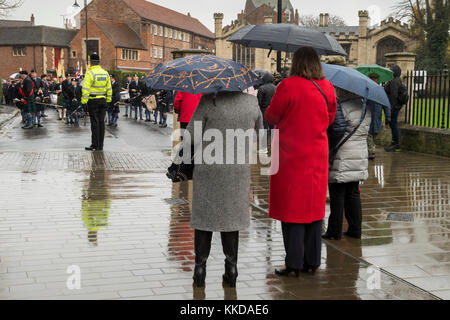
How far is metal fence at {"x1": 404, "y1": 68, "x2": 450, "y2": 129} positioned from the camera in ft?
42.1

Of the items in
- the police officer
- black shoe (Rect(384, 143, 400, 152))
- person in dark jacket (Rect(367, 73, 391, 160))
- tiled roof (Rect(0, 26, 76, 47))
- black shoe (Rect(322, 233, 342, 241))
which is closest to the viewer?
black shoe (Rect(322, 233, 342, 241))

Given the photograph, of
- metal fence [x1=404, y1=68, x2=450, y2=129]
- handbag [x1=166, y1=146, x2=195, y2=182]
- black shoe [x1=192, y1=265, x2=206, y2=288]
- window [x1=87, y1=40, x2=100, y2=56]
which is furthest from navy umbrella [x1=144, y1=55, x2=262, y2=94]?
window [x1=87, y1=40, x2=100, y2=56]

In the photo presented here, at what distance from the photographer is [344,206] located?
6.44 meters

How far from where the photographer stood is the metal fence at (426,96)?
1284 centimetres

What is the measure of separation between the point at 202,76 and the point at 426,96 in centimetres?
993

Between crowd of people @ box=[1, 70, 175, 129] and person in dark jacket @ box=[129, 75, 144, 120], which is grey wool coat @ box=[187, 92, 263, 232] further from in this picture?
person in dark jacket @ box=[129, 75, 144, 120]

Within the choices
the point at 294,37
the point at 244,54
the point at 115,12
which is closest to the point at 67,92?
the point at 294,37

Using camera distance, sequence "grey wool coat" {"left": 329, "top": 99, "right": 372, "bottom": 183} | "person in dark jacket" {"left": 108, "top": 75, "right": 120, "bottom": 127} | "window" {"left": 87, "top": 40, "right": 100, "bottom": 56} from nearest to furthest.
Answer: "grey wool coat" {"left": 329, "top": 99, "right": 372, "bottom": 183} → "person in dark jacket" {"left": 108, "top": 75, "right": 120, "bottom": 127} → "window" {"left": 87, "top": 40, "right": 100, "bottom": 56}

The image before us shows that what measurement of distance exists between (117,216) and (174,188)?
2066 millimetres

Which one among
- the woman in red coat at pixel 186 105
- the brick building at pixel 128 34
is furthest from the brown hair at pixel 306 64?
the brick building at pixel 128 34

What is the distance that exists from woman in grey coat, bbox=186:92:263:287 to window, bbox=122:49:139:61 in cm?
7186

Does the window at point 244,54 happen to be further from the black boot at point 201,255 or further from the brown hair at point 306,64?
the black boot at point 201,255

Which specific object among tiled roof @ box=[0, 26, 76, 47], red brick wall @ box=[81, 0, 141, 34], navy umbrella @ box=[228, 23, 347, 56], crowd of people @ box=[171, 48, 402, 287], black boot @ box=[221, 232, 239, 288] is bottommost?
black boot @ box=[221, 232, 239, 288]

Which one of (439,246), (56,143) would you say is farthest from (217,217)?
(56,143)
